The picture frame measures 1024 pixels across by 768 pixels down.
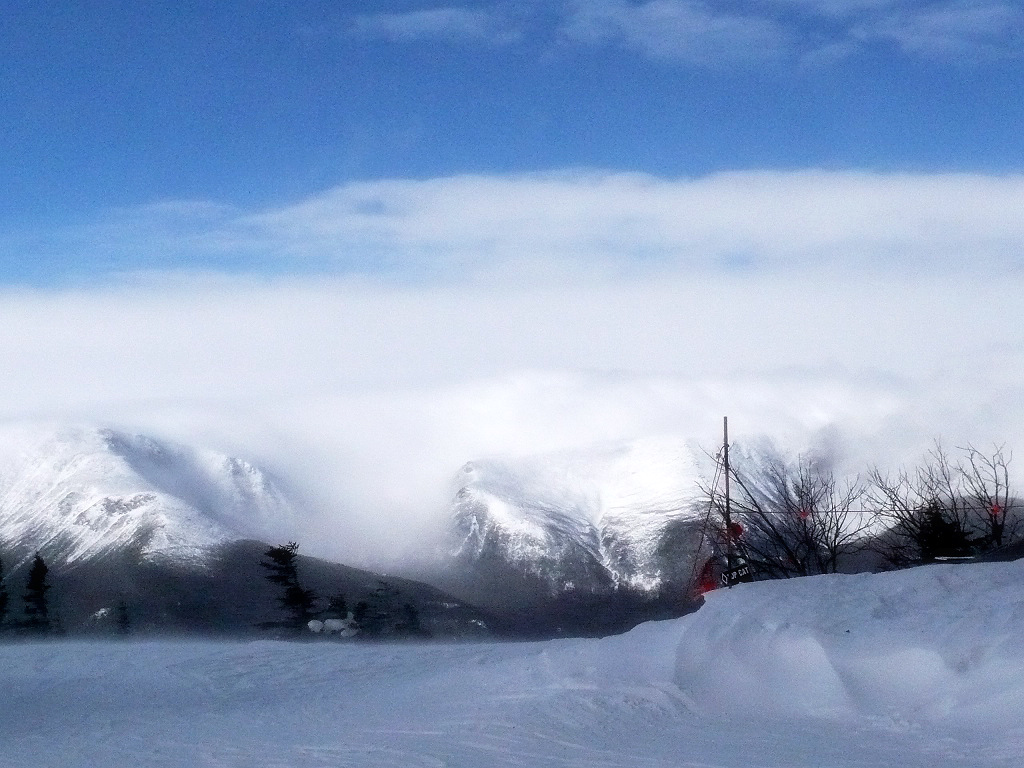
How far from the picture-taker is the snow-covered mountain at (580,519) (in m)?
99.9

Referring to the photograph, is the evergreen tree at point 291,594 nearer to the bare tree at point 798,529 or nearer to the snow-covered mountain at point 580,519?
the bare tree at point 798,529

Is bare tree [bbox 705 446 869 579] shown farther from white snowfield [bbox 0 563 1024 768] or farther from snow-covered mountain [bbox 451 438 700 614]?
snow-covered mountain [bbox 451 438 700 614]

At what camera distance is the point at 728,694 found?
52.5ft

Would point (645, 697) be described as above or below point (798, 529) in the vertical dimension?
below

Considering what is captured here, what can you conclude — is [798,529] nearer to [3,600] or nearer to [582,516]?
[3,600]

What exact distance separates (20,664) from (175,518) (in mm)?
56226

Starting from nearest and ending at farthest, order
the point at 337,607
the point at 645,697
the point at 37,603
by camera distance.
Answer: the point at 645,697, the point at 37,603, the point at 337,607

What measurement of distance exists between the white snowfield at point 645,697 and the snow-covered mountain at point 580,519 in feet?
195

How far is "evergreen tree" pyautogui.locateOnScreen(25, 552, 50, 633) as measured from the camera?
2889 centimetres

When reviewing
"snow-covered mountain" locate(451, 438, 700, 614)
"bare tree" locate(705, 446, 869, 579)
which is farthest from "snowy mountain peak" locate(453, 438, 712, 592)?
"bare tree" locate(705, 446, 869, 579)

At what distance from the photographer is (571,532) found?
124 m

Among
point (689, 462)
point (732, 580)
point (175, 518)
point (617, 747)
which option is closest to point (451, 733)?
point (617, 747)

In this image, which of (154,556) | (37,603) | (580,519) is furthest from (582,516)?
(37,603)

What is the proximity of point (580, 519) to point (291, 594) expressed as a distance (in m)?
102
